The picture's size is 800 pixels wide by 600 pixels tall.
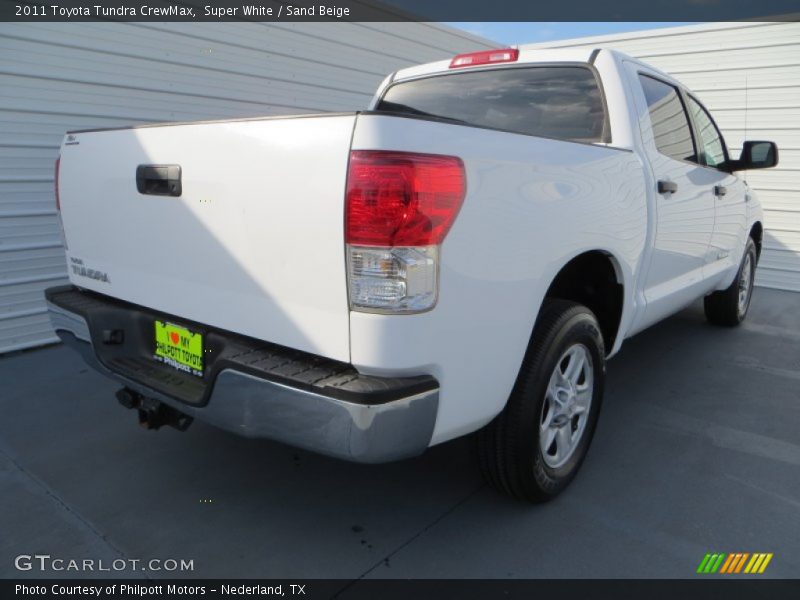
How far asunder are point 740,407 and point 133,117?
15.7ft

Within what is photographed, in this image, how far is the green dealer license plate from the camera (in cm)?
215

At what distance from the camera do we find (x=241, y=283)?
2.00m

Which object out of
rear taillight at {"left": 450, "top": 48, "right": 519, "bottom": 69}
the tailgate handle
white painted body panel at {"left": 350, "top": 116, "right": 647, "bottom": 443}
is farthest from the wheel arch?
the tailgate handle

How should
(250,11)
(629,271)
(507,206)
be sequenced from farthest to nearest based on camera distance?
(250,11)
(629,271)
(507,206)

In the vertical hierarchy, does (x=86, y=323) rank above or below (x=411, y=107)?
below

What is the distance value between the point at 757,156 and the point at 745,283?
1.48m

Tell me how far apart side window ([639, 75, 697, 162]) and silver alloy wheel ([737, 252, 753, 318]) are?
185 cm

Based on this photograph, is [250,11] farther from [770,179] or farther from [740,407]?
[770,179]

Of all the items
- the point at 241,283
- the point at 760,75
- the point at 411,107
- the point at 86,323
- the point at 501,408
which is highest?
the point at 760,75

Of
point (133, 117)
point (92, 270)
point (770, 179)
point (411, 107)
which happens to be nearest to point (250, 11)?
point (133, 117)

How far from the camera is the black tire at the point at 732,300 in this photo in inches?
199

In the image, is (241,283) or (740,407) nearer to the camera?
(241,283)

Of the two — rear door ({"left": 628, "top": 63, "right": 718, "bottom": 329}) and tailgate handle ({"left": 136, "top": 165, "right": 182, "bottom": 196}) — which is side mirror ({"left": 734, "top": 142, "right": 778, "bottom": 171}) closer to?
rear door ({"left": 628, "top": 63, "right": 718, "bottom": 329})

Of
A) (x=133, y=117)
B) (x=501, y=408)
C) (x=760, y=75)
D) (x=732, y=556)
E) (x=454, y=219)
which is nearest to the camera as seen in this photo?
(x=454, y=219)
